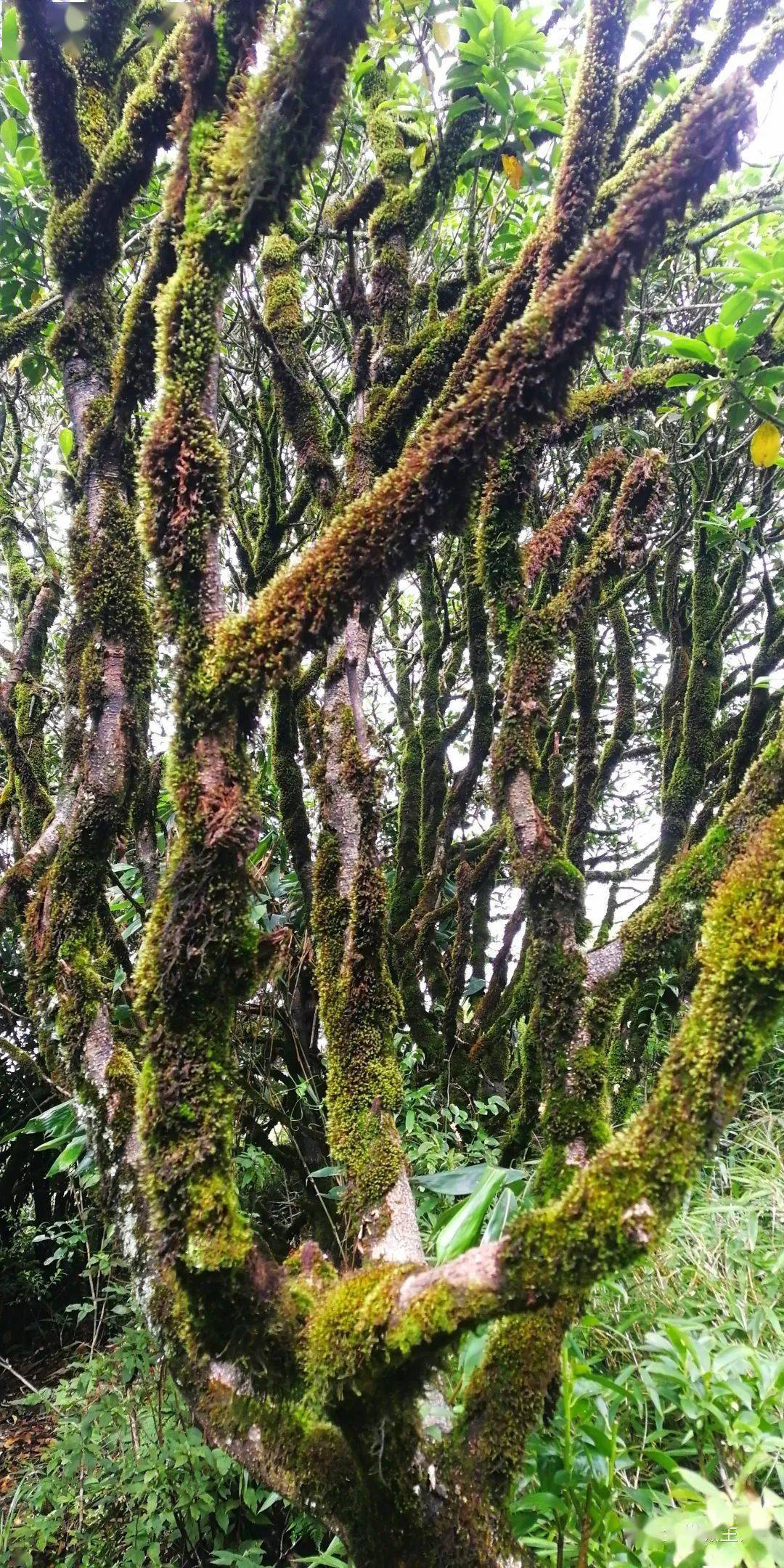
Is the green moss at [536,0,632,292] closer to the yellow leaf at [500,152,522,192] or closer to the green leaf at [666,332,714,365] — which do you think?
the green leaf at [666,332,714,365]

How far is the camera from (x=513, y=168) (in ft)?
8.62

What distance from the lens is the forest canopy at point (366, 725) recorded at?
1.15 meters

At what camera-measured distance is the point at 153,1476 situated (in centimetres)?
Answer: 244

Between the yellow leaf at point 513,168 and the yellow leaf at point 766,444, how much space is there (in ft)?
3.87

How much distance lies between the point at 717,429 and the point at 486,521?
8.65ft

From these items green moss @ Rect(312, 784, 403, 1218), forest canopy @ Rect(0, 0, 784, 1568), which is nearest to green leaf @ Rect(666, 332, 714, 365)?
forest canopy @ Rect(0, 0, 784, 1568)

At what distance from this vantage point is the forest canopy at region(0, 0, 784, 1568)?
3.76 ft

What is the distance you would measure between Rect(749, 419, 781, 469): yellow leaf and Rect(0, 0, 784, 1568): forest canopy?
0.01m

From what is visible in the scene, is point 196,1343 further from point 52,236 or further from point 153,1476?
point 52,236

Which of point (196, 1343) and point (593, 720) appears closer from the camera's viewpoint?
point (196, 1343)

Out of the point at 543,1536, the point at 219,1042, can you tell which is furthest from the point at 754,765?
the point at 543,1536

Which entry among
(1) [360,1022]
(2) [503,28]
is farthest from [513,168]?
(1) [360,1022]

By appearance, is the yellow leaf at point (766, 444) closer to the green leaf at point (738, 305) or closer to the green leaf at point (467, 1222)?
the green leaf at point (738, 305)

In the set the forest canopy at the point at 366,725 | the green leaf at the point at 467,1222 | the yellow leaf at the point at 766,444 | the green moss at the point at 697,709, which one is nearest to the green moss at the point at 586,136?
the forest canopy at the point at 366,725
